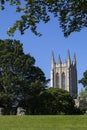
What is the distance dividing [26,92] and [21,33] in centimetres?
5804

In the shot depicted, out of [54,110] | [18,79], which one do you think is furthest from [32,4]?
[54,110]

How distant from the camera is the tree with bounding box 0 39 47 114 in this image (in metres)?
71.1

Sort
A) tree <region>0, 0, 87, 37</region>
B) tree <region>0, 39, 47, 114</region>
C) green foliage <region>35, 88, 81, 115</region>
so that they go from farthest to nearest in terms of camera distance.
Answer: green foliage <region>35, 88, 81, 115</region> → tree <region>0, 39, 47, 114</region> → tree <region>0, 0, 87, 37</region>

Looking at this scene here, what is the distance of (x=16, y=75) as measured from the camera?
7312 cm

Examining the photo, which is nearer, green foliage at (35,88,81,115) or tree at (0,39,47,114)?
tree at (0,39,47,114)

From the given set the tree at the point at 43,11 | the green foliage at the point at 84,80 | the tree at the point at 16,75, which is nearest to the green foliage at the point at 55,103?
the tree at the point at 16,75

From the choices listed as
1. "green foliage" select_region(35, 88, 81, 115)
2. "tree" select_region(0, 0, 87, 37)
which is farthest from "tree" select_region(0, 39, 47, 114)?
"tree" select_region(0, 0, 87, 37)

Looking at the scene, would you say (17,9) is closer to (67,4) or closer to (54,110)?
(67,4)

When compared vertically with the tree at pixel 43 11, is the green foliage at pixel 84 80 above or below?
above

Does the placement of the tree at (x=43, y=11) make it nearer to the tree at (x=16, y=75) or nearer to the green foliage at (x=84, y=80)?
the tree at (x=16, y=75)

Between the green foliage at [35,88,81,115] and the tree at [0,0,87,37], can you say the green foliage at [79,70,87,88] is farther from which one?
the tree at [0,0,87,37]

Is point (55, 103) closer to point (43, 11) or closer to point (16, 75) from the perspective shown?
point (16, 75)

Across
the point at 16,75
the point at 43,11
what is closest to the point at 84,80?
the point at 16,75

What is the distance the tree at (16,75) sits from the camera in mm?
71062
